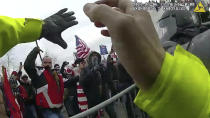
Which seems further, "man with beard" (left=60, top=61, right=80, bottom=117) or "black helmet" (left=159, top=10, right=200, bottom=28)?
"man with beard" (left=60, top=61, right=80, bottom=117)

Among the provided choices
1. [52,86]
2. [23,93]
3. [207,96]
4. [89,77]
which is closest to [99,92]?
[89,77]

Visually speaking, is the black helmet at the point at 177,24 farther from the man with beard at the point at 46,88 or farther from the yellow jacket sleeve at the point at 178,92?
the man with beard at the point at 46,88

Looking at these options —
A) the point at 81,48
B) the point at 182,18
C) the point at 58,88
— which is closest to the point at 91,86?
the point at 58,88

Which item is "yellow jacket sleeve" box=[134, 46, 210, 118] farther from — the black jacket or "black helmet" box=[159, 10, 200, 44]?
the black jacket

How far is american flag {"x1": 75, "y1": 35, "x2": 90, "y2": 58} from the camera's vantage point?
8.56m

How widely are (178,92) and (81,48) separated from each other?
8.52 m

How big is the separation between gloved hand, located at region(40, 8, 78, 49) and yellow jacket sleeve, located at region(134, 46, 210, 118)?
1.29m

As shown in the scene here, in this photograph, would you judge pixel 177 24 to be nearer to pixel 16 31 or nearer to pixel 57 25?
pixel 57 25

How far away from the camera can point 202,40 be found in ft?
3.05

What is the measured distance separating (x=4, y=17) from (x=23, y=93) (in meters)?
3.92

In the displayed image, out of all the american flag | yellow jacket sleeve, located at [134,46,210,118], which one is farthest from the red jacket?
yellow jacket sleeve, located at [134,46,210,118]

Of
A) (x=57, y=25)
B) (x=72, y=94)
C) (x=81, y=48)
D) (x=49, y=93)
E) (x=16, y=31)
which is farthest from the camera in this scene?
(x=81, y=48)

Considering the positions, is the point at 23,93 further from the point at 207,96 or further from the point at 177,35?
the point at 207,96

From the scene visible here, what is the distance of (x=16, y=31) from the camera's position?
160 centimetres
